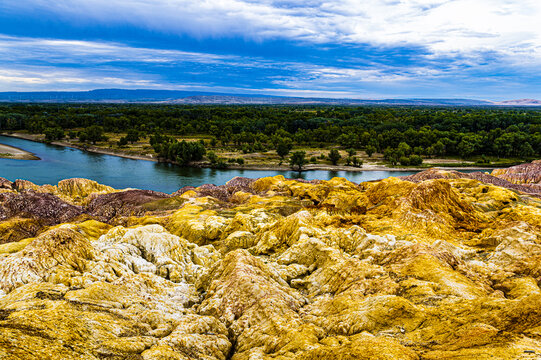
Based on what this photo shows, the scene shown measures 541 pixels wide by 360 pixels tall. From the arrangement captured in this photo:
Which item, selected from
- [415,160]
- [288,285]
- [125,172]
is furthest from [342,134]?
[288,285]

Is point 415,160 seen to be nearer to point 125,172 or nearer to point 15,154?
point 125,172

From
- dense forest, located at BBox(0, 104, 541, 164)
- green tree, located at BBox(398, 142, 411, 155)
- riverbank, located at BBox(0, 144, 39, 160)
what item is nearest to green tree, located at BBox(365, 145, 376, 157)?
dense forest, located at BBox(0, 104, 541, 164)

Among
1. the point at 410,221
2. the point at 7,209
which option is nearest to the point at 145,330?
the point at 410,221

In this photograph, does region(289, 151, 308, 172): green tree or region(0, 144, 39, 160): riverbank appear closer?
region(289, 151, 308, 172): green tree

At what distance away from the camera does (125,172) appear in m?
105

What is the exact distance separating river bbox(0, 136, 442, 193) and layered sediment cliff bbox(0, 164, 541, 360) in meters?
64.1

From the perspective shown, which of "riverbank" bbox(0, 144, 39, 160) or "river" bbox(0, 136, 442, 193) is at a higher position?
"riverbank" bbox(0, 144, 39, 160)

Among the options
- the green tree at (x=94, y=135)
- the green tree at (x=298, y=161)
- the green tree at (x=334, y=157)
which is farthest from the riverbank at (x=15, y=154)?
the green tree at (x=334, y=157)

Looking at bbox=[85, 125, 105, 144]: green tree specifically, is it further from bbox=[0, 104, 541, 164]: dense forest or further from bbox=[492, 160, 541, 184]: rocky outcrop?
bbox=[492, 160, 541, 184]: rocky outcrop

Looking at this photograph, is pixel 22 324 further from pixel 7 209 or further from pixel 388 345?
pixel 7 209

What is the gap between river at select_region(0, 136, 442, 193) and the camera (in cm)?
9306

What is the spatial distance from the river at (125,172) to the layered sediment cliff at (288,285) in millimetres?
64124

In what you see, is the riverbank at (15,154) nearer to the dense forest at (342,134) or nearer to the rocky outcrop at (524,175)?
the dense forest at (342,134)

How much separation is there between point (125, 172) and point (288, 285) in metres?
96.8
